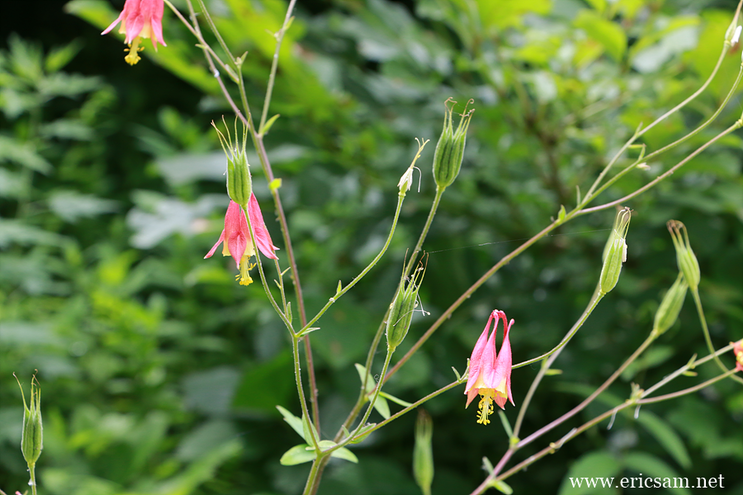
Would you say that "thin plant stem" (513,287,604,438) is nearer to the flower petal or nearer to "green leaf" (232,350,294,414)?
the flower petal

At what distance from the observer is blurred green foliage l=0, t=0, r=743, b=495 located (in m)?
0.85

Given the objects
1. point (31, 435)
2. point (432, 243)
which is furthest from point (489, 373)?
point (432, 243)

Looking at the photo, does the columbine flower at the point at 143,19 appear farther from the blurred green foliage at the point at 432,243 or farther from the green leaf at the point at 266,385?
the green leaf at the point at 266,385

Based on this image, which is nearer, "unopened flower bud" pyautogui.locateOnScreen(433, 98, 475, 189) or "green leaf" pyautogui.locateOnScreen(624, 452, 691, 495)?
"unopened flower bud" pyautogui.locateOnScreen(433, 98, 475, 189)

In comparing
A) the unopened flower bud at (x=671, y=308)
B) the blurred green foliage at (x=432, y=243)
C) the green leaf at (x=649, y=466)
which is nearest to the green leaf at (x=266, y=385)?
the blurred green foliage at (x=432, y=243)

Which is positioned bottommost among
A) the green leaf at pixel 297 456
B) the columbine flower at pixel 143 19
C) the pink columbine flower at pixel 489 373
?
the green leaf at pixel 297 456

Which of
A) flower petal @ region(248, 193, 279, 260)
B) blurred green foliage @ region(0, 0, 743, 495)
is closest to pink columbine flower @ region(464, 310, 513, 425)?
flower petal @ region(248, 193, 279, 260)

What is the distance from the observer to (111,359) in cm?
139

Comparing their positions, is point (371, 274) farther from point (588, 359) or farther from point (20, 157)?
point (20, 157)

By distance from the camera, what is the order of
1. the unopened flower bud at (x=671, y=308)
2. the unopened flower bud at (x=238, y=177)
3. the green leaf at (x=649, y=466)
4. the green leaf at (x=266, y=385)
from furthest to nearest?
the green leaf at (x=266, y=385) → the green leaf at (x=649, y=466) → the unopened flower bud at (x=671, y=308) → the unopened flower bud at (x=238, y=177)

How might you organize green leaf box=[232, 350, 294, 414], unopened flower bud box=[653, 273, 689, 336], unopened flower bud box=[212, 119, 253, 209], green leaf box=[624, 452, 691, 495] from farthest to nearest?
green leaf box=[232, 350, 294, 414]
green leaf box=[624, 452, 691, 495]
unopened flower bud box=[653, 273, 689, 336]
unopened flower bud box=[212, 119, 253, 209]

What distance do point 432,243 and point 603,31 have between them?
46cm

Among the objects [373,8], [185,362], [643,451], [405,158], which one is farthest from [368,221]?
[185,362]

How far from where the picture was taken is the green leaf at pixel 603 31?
769 mm
